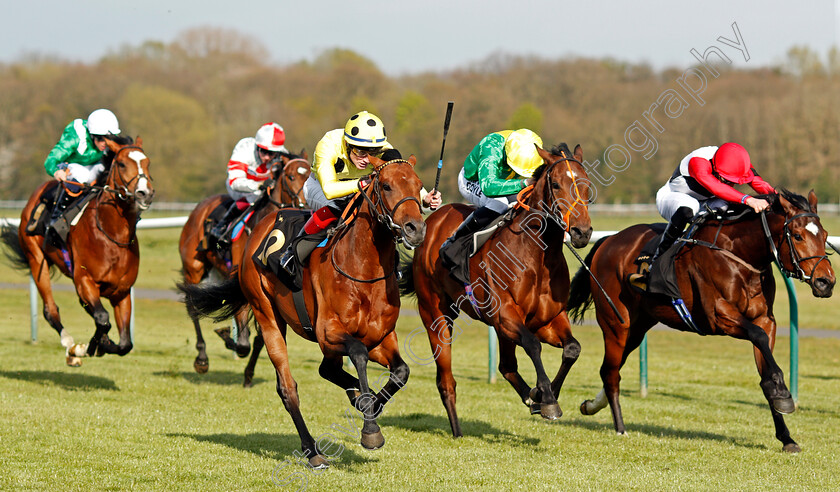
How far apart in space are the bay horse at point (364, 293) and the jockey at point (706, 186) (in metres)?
2.35

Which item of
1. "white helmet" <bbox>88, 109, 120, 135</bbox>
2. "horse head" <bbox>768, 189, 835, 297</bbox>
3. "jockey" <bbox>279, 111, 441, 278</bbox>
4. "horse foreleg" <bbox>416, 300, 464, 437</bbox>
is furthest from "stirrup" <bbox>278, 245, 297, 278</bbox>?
"white helmet" <bbox>88, 109, 120, 135</bbox>

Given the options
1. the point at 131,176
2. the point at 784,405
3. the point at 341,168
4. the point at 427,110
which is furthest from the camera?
the point at 427,110

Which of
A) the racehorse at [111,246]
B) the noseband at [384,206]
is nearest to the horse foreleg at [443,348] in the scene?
the noseband at [384,206]

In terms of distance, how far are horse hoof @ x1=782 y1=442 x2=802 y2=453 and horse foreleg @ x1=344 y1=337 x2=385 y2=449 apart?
2.77 meters

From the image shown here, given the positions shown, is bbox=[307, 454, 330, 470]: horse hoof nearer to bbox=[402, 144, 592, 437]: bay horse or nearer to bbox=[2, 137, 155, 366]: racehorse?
bbox=[402, 144, 592, 437]: bay horse

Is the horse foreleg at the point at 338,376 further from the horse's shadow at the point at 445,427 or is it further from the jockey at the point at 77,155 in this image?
the jockey at the point at 77,155

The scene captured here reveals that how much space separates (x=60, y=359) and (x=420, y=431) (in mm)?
5103

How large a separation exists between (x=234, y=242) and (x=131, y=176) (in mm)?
1445

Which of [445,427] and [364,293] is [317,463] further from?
[445,427]

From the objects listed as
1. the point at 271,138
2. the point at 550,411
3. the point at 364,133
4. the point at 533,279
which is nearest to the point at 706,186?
the point at 533,279

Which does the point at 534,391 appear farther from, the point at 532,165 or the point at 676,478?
the point at 532,165

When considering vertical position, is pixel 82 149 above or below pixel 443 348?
above

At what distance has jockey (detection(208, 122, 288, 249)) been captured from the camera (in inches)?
359

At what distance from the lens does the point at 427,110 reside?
36.2m
